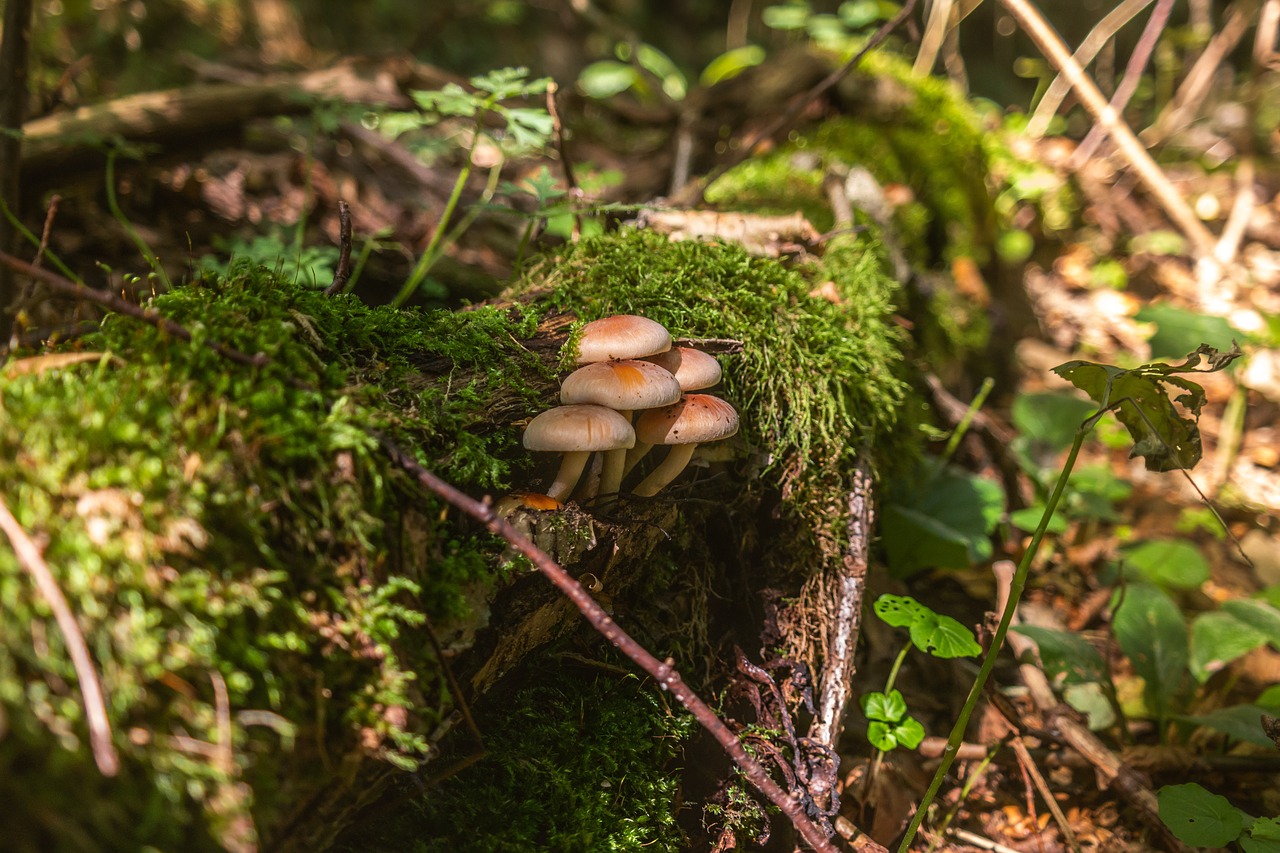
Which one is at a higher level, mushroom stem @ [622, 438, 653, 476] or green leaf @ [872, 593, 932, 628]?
mushroom stem @ [622, 438, 653, 476]

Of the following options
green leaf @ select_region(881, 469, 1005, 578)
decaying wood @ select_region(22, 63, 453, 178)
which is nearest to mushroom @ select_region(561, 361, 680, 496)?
green leaf @ select_region(881, 469, 1005, 578)

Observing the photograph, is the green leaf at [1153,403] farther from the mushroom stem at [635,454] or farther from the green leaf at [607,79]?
the green leaf at [607,79]

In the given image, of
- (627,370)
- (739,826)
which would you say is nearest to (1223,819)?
(739,826)

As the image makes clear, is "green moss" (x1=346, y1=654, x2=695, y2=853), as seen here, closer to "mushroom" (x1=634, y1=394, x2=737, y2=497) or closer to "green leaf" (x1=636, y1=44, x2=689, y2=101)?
"mushroom" (x1=634, y1=394, x2=737, y2=497)

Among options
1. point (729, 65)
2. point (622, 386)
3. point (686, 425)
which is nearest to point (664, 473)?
point (686, 425)

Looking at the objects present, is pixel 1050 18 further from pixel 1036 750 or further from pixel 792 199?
pixel 1036 750
